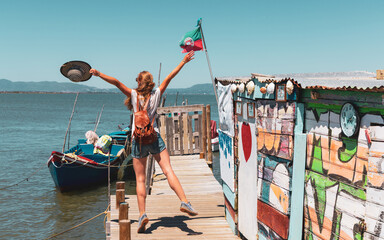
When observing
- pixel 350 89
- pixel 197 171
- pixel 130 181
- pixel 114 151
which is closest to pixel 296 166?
pixel 350 89

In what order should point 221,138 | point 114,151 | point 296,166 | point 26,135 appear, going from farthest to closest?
1. point 26,135
2. point 114,151
3. point 221,138
4. point 296,166

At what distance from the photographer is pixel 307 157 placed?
3.67 meters

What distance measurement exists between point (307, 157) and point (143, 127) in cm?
220

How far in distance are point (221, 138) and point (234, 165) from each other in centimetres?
80

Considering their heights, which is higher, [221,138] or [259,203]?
[221,138]

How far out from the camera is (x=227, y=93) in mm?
5586

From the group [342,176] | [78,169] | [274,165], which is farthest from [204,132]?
[342,176]

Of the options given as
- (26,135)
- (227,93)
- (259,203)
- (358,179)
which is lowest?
(26,135)

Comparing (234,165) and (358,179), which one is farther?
(234,165)

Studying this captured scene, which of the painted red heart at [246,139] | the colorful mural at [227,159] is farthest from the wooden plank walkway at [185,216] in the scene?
the painted red heart at [246,139]

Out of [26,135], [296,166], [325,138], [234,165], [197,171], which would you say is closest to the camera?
[325,138]

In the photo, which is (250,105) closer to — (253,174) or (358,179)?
(253,174)

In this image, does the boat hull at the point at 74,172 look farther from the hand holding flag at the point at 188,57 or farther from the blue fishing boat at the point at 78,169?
the hand holding flag at the point at 188,57

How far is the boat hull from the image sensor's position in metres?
15.8
